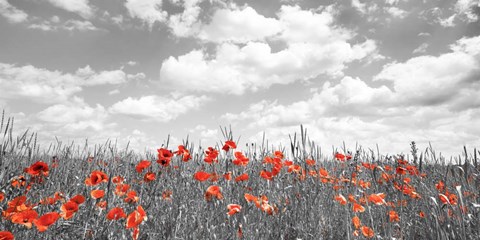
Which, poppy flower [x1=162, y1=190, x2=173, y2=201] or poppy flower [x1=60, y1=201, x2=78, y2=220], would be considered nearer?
poppy flower [x1=60, y1=201, x2=78, y2=220]

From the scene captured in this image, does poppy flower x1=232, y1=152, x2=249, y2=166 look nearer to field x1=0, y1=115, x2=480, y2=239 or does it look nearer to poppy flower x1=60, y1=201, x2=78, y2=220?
field x1=0, y1=115, x2=480, y2=239

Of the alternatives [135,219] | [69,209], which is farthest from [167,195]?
[135,219]

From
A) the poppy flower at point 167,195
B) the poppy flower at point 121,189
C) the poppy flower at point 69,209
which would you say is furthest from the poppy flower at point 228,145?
the poppy flower at point 69,209

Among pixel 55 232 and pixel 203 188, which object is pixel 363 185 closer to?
pixel 203 188

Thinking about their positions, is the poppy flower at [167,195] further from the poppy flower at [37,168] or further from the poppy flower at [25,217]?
the poppy flower at [25,217]

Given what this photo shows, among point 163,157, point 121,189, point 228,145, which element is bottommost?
point 121,189

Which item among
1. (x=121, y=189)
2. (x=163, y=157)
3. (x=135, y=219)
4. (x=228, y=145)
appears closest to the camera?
(x=135, y=219)

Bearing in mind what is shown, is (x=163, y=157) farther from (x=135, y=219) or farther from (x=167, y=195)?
(x=135, y=219)

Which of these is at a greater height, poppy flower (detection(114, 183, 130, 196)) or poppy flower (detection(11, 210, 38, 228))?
poppy flower (detection(114, 183, 130, 196))

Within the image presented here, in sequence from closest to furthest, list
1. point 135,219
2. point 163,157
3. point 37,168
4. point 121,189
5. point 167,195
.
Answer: point 135,219 < point 37,168 < point 163,157 < point 121,189 < point 167,195

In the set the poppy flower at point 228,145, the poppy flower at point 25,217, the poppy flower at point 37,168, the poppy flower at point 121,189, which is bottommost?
the poppy flower at point 25,217

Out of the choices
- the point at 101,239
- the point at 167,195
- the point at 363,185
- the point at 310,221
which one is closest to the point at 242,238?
the point at 310,221

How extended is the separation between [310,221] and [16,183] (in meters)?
2.93

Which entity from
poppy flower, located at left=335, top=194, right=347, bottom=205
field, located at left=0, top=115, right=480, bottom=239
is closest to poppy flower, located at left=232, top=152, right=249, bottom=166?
field, located at left=0, top=115, right=480, bottom=239
